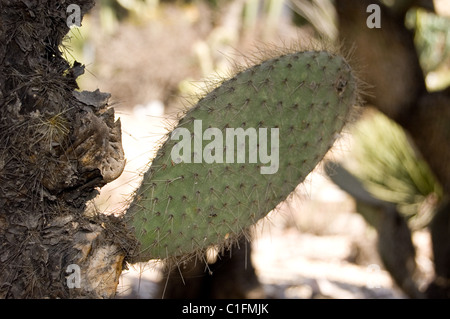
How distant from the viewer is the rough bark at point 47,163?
1423 mm

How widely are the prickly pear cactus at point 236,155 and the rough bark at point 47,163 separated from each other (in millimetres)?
134

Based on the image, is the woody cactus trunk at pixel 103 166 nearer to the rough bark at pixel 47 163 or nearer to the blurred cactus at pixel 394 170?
the rough bark at pixel 47 163

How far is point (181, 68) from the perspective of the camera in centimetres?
1077

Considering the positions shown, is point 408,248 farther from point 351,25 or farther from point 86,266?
point 86,266

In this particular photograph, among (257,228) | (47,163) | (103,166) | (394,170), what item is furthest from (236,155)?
(394,170)

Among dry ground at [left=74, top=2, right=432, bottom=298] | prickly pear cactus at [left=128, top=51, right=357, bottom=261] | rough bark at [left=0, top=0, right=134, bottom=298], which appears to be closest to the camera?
rough bark at [left=0, top=0, right=134, bottom=298]

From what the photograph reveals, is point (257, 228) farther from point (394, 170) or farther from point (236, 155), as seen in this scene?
point (394, 170)

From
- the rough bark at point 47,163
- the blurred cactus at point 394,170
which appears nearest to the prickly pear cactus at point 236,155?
the rough bark at point 47,163

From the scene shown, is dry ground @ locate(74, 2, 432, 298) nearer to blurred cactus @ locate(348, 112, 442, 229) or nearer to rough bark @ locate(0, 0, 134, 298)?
rough bark @ locate(0, 0, 134, 298)

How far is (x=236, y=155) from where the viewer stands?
168cm

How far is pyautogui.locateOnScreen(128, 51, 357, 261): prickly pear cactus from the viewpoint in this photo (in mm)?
1623

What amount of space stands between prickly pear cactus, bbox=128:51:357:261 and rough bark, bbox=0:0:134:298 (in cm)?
13

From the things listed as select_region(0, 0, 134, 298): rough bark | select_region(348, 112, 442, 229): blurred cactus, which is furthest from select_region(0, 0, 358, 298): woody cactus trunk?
select_region(348, 112, 442, 229): blurred cactus

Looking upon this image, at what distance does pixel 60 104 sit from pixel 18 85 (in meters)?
0.11
